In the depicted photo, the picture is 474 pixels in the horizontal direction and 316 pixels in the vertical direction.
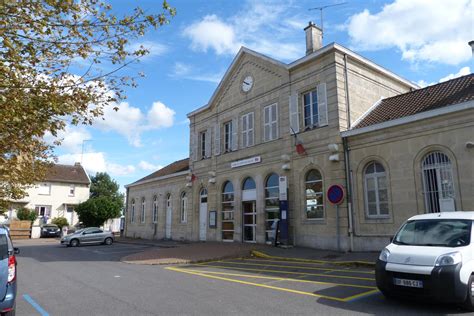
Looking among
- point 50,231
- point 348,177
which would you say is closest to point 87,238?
point 50,231

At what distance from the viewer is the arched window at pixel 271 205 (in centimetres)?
1861

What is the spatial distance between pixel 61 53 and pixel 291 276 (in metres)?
7.77

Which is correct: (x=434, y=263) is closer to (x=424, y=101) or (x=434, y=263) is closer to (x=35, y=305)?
(x=35, y=305)

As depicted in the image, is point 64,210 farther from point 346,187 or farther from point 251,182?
point 346,187

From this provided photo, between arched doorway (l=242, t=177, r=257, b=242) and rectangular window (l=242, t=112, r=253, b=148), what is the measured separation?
6.42 feet

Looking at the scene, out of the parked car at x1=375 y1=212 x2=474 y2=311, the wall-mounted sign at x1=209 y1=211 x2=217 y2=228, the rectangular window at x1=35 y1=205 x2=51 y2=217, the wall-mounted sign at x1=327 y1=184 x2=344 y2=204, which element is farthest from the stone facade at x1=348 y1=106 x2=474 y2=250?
the rectangular window at x1=35 y1=205 x2=51 y2=217

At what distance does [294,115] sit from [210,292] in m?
11.3

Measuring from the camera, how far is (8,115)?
7055 millimetres

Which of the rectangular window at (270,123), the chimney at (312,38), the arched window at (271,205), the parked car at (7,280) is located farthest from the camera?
the rectangular window at (270,123)

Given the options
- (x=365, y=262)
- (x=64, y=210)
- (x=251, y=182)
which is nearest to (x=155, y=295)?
(x=365, y=262)

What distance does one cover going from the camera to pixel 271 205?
62.2 feet

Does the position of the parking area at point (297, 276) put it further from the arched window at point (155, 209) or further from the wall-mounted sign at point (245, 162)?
the arched window at point (155, 209)

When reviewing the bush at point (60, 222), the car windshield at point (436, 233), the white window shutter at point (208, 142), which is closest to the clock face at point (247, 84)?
the white window shutter at point (208, 142)

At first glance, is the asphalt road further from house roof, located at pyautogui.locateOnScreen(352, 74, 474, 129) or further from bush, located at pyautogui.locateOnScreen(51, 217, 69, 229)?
bush, located at pyautogui.locateOnScreen(51, 217, 69, 229)
